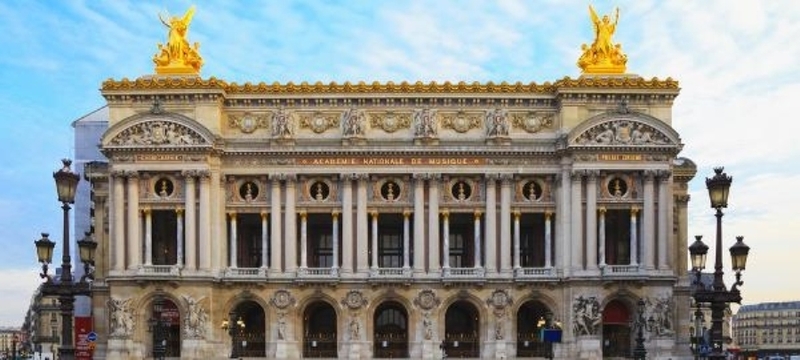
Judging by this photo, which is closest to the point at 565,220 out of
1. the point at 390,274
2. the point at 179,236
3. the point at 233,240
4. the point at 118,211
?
the point at 390,274

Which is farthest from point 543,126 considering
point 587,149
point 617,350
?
point 617,350

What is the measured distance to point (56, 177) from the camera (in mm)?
39906

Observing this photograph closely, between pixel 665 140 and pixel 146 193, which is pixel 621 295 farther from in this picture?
pixel 146 193

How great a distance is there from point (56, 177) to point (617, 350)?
45.3 metres

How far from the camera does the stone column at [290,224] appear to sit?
75812 millimetres

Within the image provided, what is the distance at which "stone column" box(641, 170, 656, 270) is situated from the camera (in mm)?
74312

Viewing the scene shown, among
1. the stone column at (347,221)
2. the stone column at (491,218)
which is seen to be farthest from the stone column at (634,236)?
the stone column at (347,221)

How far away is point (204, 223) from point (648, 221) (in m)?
27.7

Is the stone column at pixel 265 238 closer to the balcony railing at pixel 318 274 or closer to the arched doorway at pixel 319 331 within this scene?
the balcony railing at pixel 318 274

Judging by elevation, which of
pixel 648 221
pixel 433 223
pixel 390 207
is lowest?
pixel 433 223

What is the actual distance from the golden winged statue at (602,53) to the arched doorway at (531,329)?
15489mm

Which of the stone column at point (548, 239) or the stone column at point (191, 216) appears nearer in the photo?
the stone column at point (191, 216)

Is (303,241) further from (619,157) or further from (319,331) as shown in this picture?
(619,157)

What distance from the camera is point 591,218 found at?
74438mm
